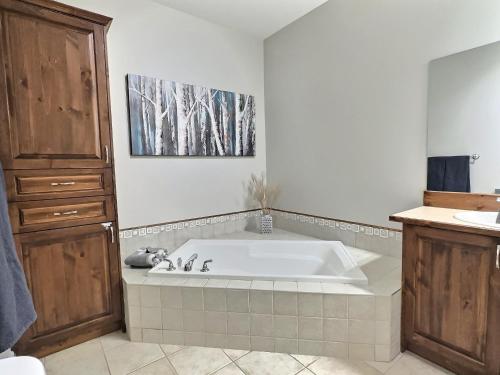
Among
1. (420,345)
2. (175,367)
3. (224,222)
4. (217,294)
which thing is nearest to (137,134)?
(224,222)

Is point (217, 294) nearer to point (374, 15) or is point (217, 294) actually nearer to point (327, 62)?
point (327, 62)

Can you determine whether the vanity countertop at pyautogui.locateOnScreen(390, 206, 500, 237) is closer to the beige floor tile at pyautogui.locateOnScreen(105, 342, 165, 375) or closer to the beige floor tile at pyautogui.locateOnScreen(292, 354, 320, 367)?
the beige floor tile at pyautogui.locateOnScreen(292, 354, 320, 367)

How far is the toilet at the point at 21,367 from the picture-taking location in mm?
846

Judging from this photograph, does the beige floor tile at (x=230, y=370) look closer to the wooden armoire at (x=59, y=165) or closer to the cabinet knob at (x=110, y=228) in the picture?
the wooden armoire at (x=59, y=165)

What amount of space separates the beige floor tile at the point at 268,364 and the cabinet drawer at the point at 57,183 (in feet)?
4.58

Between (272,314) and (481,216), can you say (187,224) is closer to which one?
(272,314)

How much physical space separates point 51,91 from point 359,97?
85.7 inches

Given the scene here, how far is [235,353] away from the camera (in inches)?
67.2

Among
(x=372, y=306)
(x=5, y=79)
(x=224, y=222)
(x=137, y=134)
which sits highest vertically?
(x=5, y=79)

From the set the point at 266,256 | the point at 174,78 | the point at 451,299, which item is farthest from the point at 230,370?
the point at 174,78

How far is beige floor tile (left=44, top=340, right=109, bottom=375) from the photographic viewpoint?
156cm

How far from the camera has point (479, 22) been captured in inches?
63.4

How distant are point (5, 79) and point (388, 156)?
2.50 metres

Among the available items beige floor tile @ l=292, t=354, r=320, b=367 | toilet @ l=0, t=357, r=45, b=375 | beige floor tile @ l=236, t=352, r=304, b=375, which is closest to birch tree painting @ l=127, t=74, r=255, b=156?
toilet @ l=0, t=357, r=45, b=375
